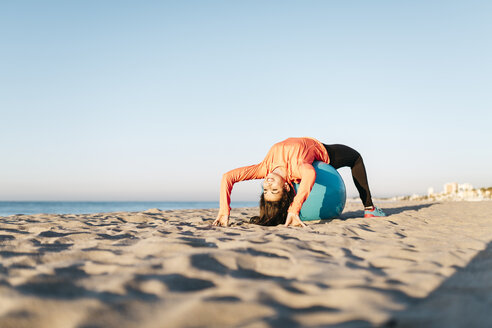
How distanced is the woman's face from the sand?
1463 mm

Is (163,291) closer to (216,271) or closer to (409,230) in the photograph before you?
(216,271)

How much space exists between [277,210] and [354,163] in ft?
6.36

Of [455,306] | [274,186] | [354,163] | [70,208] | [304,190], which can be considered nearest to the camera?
[455,306]

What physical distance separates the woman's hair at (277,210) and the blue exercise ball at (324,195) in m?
0.18

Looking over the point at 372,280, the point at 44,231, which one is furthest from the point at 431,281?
the point at 44,231

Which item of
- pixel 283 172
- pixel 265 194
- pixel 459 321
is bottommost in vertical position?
pixel 459 321

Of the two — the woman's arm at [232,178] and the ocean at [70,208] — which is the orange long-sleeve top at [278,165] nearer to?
the woman's arm at [232,178]

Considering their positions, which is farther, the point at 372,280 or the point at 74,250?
the point at 74,250

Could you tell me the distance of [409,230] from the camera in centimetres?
394

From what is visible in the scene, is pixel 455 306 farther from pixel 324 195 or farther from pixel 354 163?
pixel 354 163

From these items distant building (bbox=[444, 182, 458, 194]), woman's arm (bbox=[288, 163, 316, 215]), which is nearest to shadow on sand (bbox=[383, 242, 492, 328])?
woman's arm (bbox=[288, 163, 316, 215])

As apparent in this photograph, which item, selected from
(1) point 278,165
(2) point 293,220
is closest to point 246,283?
(2) point 293,220

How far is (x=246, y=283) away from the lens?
1.80 meters

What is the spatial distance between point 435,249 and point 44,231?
3.99 m
